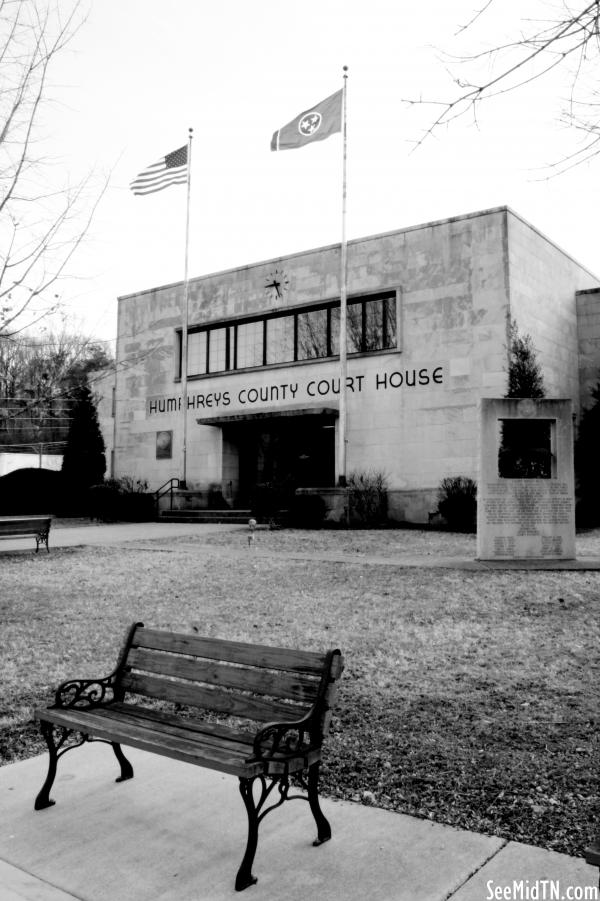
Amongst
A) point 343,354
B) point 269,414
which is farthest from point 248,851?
point 269,414

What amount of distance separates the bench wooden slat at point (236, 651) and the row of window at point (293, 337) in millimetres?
21020

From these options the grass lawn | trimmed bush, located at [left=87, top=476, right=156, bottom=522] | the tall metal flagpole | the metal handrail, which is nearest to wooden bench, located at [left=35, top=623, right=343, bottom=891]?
the grass lawn

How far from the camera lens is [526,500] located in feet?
43.0

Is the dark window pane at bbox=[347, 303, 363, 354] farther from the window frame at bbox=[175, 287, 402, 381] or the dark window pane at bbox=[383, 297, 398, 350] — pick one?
the dark window pane at bbox=[383, 297, 398, 350]

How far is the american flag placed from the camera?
2481 centimetres

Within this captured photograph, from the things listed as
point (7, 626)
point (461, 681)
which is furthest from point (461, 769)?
point (7, 626)

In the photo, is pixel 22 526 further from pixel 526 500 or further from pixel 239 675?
pixel 239 675

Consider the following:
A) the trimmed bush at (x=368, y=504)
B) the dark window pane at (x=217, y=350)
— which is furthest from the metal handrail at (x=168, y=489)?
the trimmed bush at (x=368, y=504)

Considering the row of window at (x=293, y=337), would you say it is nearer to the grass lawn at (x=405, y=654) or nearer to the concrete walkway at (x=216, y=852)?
the grass lawn at (x=405, y=654)

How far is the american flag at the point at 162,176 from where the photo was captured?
81.4ft

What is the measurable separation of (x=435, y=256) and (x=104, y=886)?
22.8 m

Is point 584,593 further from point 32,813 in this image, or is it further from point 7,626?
point 32,813

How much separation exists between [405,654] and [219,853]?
3.77 metres

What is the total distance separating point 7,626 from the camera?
834cm
